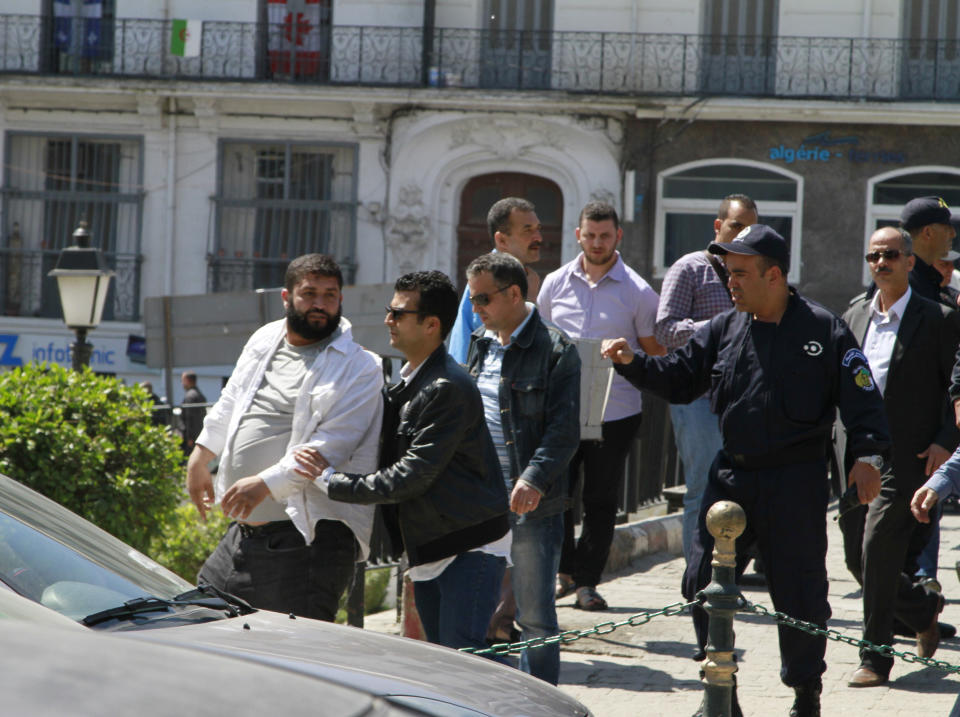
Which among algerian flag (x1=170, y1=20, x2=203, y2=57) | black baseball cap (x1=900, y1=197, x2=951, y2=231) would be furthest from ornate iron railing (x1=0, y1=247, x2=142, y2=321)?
black baseball cap (x1=900, y1=197, x2=951, y2=231)

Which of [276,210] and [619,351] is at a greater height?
[276,210]

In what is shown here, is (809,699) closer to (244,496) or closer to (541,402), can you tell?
(541,402)

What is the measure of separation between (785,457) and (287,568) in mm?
1940

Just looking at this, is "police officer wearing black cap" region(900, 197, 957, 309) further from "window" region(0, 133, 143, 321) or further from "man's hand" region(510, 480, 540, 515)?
"window" region(0, 133, 143, 321)

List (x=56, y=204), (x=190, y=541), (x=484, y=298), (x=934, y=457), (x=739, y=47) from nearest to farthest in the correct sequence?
(x=484, y=298) → (x=934, y=457) → (x=190, y=541) → (x=739, y=47) → (x=56, y=204)

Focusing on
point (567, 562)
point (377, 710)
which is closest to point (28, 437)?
point (567, 562)

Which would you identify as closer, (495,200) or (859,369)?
(859,369)

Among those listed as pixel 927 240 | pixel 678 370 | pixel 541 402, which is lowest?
pixel 541 402

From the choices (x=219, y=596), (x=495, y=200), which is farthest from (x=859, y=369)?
Answer: (x=495, y=200)

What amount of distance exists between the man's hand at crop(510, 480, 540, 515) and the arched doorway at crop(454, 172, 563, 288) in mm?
19019

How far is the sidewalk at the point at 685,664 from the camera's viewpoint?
5.78 metres

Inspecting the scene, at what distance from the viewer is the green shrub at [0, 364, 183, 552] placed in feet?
24.4

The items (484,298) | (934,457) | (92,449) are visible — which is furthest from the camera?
(92,449)

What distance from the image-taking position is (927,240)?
22.3 feet
